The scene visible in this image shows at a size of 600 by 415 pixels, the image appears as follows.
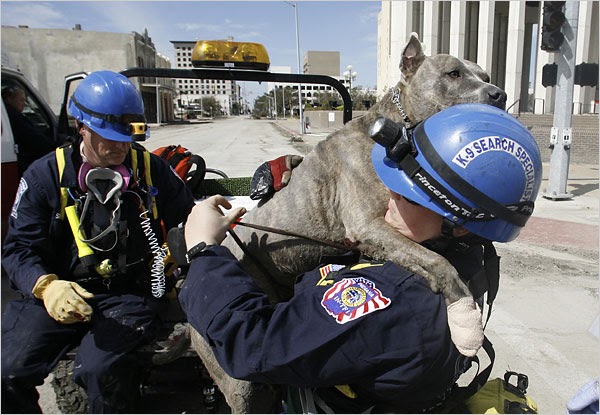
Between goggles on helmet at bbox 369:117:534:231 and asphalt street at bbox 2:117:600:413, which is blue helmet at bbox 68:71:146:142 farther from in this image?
asphalt street at bbox 2:117:600:413

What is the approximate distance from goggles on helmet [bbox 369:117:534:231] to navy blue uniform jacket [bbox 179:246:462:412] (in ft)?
0.88

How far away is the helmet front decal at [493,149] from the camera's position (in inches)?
54.1

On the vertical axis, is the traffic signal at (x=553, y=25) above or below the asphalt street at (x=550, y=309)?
above

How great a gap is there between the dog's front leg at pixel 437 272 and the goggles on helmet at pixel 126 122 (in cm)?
137

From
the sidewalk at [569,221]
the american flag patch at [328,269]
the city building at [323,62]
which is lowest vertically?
the sidewalk at [569,221]

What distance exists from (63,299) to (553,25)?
10373 mm

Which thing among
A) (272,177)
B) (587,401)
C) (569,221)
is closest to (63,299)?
(272,177)

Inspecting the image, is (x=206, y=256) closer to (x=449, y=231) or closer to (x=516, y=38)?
(x=449, y=231)

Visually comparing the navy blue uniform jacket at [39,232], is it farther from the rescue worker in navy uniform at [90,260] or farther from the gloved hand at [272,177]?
the gloved hand at [272,177]

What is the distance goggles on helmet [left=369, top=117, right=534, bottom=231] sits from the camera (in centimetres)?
139

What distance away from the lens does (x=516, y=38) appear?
85.6 ft

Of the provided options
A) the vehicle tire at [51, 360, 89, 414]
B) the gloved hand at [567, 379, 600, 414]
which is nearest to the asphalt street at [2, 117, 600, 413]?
the gloved hand at [567, 379, 600, 414]

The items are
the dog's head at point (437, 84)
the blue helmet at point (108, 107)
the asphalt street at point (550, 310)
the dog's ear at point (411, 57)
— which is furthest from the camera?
the asphalt street at point (550, 310)

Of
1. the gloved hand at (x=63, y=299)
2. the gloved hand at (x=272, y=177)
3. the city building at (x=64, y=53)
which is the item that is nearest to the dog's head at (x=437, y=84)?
the gloved hand at (x=272, y=177)
